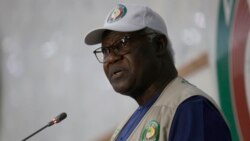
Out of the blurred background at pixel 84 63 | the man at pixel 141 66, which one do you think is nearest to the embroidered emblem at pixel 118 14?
the man at pixel 141 66

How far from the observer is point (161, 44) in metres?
1.36

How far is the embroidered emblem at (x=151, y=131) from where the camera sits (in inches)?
45.1

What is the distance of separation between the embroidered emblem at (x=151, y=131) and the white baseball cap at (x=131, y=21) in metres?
0.27

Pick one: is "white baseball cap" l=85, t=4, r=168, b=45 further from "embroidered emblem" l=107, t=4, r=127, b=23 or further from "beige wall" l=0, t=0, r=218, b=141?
"beige wall" l=0, t=0, r=218, b=141

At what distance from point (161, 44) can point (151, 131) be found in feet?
0.97

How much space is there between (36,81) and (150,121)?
6.13 feet

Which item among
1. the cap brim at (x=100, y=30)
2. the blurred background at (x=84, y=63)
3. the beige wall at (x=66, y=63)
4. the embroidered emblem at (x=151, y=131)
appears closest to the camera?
the embroidered emblem at (x=151, y=131)

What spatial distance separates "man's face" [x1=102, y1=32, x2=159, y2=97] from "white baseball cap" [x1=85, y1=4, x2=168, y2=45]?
3cm

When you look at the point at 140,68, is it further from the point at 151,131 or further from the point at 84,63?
the point at 84,63

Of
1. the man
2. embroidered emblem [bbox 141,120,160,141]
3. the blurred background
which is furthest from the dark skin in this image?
the blurred background

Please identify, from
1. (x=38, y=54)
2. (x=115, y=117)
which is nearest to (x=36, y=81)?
(x=38, y=54)

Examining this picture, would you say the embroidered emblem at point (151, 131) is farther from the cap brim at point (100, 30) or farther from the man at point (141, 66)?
the cap brim at point (100, 30)

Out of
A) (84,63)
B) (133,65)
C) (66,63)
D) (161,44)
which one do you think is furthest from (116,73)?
(66,63)

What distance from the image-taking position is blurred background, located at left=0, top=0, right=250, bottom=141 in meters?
2.00
